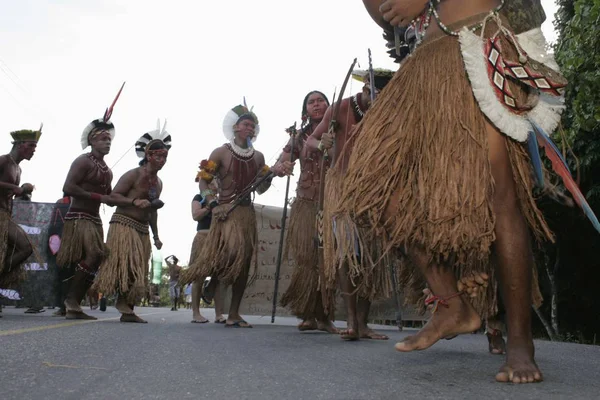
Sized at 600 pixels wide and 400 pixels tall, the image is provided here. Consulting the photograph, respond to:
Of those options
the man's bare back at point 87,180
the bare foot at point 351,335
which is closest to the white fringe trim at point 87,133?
the man's bare back at point 87,180

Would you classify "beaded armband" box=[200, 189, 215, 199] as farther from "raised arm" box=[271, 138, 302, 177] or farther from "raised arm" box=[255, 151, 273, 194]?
"raised arm" box=[271, 138, 302, 177]

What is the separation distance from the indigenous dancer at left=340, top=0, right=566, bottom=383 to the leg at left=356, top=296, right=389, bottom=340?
2.65 metres

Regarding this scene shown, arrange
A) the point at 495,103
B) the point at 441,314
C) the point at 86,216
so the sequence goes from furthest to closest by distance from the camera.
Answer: the point at 86,216
the point at 495,103
the point at 441,314

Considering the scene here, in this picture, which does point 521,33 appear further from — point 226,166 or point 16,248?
point 16,248

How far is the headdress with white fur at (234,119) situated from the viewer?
787 cm

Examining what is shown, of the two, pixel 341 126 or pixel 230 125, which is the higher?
pixel 230 125

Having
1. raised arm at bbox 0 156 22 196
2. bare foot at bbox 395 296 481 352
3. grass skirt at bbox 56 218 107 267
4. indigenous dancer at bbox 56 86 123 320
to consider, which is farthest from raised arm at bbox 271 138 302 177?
bare foot at bbox 395 296 481 352

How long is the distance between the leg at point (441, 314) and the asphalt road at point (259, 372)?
0.14 meters

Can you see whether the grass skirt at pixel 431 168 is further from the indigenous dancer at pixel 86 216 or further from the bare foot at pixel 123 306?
the indigenous dancer at pixel 86 216

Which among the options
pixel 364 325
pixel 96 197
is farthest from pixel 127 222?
pixel 364 325

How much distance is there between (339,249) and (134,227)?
342 cm

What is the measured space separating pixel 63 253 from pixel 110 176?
40.6 inches

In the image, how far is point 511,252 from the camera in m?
2.58

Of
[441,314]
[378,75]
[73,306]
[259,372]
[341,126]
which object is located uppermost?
[378,75]
